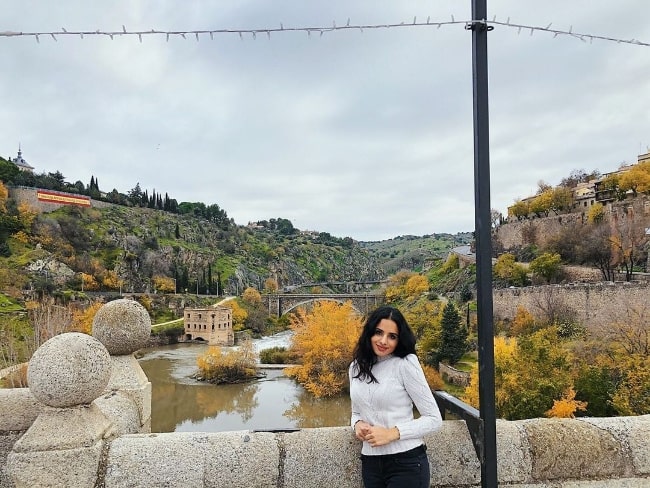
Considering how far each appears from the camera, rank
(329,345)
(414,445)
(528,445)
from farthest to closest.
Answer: (329,345)
(528,445)
(414,445)

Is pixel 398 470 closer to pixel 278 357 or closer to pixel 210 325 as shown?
pixel 278 357

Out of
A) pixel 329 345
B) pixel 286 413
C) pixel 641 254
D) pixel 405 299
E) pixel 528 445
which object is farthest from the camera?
pixel 405 299

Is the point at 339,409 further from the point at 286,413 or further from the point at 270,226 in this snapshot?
the point at 270,226

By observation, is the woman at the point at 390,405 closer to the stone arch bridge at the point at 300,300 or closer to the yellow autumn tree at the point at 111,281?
the stone arch bridge at the point at 300,300

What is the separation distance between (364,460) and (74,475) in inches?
52.3

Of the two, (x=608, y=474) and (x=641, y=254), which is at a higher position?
(x=641, y=254)

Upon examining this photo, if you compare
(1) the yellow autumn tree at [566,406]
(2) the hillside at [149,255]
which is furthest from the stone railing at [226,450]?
(2) the hillside at [149,255]

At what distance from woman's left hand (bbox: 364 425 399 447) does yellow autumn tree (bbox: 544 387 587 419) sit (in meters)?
17.0

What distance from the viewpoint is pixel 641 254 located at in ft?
122

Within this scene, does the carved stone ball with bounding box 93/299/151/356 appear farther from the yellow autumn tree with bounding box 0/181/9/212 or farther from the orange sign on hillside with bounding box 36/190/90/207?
the orange sign on hillside with bounding box 36/190/90/207

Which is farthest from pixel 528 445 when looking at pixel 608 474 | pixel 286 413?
pixel 286 413

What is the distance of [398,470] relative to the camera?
2154mm

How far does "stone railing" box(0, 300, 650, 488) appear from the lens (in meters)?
2.29

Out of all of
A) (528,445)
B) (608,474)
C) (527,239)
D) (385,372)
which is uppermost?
(527,239)
